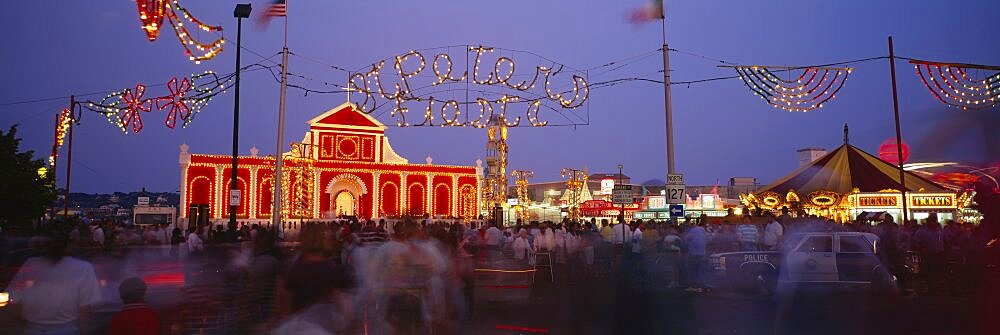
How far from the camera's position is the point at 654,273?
1686cm

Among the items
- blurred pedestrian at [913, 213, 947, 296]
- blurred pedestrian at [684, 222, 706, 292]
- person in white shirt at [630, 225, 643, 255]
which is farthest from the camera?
person in white shirt at [630, 225, 643, 255]

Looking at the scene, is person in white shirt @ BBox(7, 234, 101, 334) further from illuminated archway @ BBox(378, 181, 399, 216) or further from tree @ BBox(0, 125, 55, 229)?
illuminated archway @ BBox(378, 181, 399, 216)

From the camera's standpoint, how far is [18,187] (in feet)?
94.2

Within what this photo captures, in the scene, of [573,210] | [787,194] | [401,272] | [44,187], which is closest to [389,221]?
[573,210]

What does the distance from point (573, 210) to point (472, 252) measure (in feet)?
124

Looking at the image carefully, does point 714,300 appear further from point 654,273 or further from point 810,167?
point 810,167

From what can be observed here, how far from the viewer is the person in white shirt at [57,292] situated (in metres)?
5.93

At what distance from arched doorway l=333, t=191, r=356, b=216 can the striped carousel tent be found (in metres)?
27.6

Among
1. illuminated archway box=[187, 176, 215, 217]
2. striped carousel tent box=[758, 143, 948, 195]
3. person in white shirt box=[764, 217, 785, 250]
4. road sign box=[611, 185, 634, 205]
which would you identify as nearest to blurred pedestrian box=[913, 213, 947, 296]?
person in white shirt box=[764, 217, 785, 250]

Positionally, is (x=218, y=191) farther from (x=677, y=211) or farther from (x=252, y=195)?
(x=677, y=211)

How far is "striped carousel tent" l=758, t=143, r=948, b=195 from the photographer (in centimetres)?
3075

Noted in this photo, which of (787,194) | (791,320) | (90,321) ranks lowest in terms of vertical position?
(791,320)

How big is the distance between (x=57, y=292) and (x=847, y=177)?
31.3 metres

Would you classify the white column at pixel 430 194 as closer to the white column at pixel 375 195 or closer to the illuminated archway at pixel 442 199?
the illuminated archway at pixel 442 199
